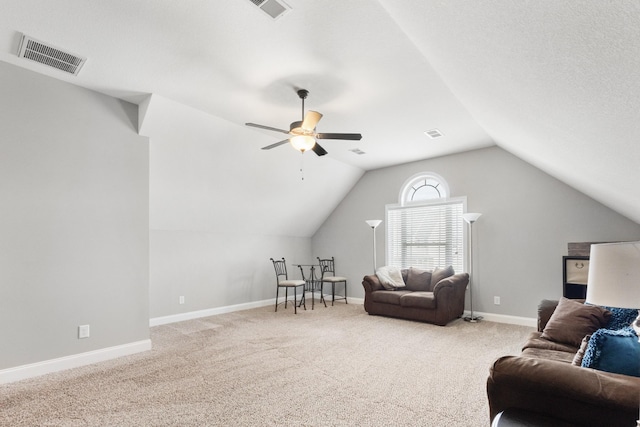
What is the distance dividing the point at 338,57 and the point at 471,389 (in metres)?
3.13

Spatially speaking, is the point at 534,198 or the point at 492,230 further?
the point at 492,230

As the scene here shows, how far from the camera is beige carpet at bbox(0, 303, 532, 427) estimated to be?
249 cm

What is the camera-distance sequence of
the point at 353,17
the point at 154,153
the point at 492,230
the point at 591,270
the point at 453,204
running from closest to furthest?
the point at 591,270 → the point at 353,17 → the point at 154,153 → the point at 492,230 → the point at 453,204

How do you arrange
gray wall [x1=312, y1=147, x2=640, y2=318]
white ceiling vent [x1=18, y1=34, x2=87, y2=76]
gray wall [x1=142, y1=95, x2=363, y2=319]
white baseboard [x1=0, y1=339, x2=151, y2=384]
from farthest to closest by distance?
1. gray wall [x1=312, y1=147, x2=640, y2=318]
2. gray wall [x1=142, y1=95, x2=363, y2=319]
3. white baseboard [x1=0, y1=339, x2=151, y2=384]
4. white ceiling vent [x1=18, y1=34, x2=87, y2=76]

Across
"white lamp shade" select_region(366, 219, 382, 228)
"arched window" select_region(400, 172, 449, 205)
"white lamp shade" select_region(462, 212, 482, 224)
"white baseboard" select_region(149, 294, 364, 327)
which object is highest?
"arched window" select_region(400, 172, 449, 205)

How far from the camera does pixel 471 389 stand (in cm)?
295

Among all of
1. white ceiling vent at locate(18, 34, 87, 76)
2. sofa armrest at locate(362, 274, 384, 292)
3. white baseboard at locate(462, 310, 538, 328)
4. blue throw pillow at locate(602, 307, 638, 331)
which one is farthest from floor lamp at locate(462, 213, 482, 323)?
→ white ceiling vent at locate(18, 34, 87, 76)

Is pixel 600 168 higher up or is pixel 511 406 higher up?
pixel 600 168

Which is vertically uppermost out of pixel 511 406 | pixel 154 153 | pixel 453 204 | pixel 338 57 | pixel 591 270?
pixel 338 57

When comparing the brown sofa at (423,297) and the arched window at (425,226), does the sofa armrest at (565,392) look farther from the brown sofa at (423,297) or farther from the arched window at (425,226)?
the arched window at (425,226)

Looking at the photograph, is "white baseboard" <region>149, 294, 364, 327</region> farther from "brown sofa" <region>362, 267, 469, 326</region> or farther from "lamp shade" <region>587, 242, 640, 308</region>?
"lamp shade" <region>587, 242, 640, 308</region>

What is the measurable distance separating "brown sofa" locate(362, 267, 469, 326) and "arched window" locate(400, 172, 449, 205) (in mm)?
1393

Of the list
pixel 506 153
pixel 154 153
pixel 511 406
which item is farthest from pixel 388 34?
pixel 506 153

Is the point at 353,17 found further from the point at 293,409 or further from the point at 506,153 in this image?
the point at 506,153
